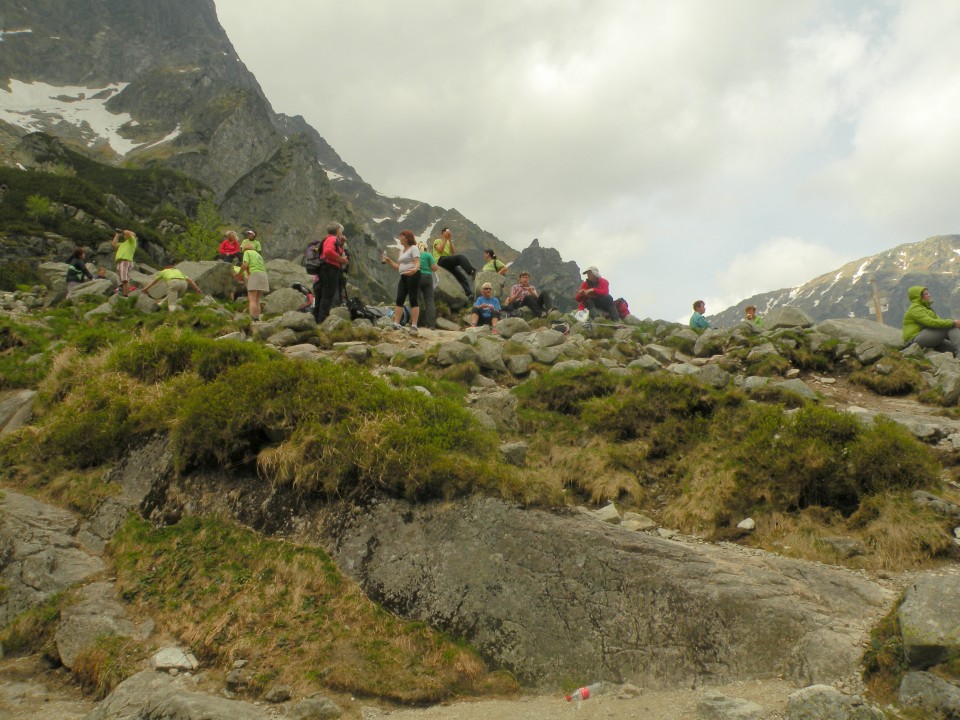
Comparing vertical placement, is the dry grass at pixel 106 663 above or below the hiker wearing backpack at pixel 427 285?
below

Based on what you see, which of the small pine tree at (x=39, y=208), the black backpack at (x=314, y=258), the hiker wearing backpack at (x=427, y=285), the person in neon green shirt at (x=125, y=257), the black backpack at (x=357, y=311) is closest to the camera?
the hiker wearing backpack at (x=427, y=285)

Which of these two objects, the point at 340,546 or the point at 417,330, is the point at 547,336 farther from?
the point at 340,546

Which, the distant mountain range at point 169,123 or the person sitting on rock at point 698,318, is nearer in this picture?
the person sitting on rock at point 698,318

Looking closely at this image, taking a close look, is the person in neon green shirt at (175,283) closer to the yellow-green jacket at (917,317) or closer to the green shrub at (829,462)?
the green shrub at (829,462)

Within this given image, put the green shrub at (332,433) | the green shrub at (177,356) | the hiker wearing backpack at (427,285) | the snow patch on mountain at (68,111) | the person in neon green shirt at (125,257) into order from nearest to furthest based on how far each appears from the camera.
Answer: the green shrub at (332,433) < the green shrub at (177,356) < the hiker wearing backpack at (427,285) < the person in neon green shirt at (125,257) < the snow patch on mountain at (68,111)

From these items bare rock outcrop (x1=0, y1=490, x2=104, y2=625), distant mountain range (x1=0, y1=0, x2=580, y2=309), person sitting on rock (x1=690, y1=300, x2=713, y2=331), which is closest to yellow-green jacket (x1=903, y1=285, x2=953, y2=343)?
person sitting on rock (x1=690, y1=300, x2=713, y2=331)

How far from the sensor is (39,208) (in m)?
38.8

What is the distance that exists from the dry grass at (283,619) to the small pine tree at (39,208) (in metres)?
41.2

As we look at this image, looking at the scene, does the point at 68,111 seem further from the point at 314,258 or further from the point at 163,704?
the point at 163,704

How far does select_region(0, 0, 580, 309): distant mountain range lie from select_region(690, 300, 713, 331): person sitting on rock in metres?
83.1

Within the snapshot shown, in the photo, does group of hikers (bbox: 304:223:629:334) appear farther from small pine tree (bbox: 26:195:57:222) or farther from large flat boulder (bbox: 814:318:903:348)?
small pine tree (bbox: 26:195:57:222)

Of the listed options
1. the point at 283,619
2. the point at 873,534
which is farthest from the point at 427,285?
the point at 873,534

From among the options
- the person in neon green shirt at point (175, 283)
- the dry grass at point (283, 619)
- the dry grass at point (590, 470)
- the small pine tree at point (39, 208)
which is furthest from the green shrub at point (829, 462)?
the small pine tree at point (39, 208)

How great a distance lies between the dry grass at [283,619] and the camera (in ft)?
16.6
